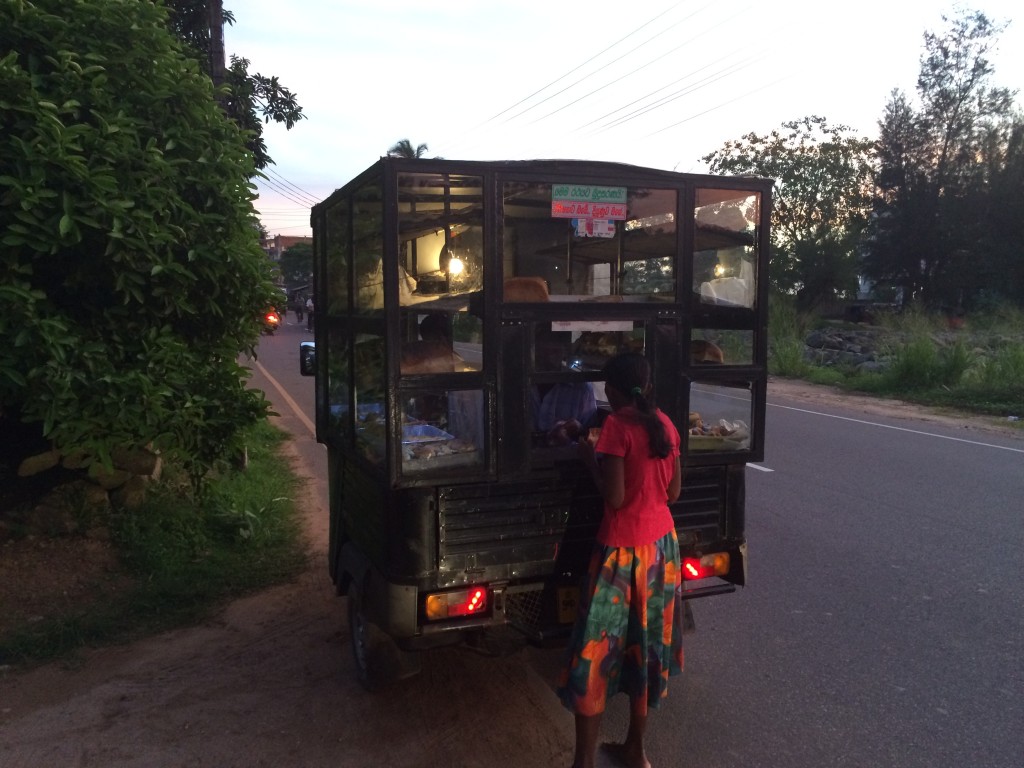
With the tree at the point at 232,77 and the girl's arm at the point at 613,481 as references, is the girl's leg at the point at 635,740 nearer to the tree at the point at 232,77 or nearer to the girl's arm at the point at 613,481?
the girl's arm at the point at 613,481

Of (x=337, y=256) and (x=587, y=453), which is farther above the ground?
(x=337, y=256)

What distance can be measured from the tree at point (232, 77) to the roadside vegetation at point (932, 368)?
39.7 feet

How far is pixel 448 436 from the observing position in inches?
135

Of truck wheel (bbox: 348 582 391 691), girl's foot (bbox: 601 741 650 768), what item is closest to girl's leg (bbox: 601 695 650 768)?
girl's foot (bbox: 601 741 650 768)

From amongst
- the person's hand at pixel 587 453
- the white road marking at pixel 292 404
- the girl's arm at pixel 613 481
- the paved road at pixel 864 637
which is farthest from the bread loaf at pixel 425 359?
the white road marking at pixel 292 404

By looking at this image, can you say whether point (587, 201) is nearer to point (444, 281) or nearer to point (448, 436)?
point (444, 281)

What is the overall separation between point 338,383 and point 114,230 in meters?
1.41

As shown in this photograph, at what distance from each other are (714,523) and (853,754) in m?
1.06

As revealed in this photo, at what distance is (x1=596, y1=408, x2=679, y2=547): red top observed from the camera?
3.06m

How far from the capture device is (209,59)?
8.31 meters

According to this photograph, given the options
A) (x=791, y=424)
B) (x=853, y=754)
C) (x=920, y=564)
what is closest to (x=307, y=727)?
(x=853, y=754)

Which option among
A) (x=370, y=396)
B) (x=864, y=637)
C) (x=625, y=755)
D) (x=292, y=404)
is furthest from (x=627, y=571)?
(x=292, y=404)

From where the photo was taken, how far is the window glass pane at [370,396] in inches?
130

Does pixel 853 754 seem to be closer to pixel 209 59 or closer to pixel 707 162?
pixel 209 59
